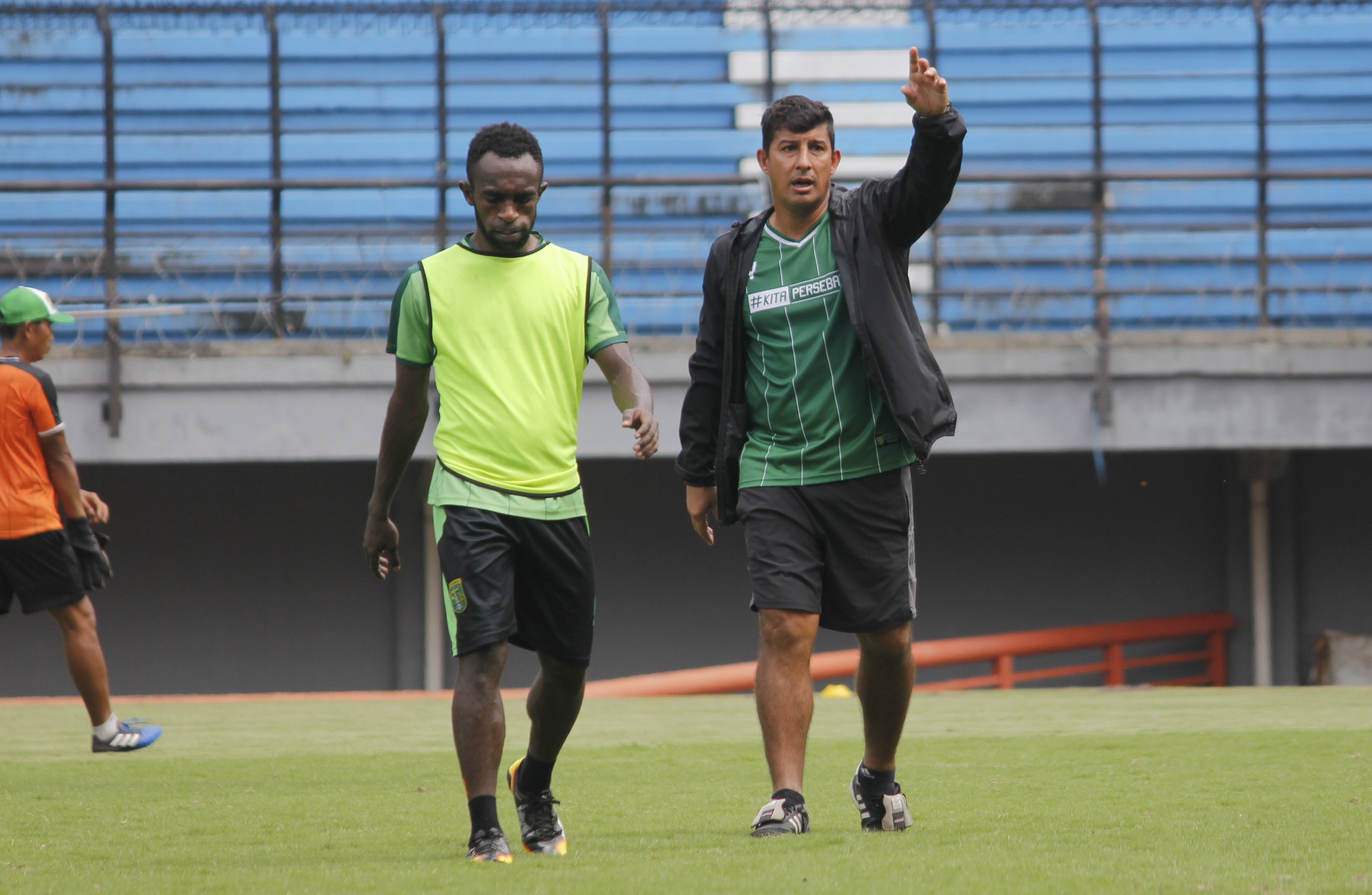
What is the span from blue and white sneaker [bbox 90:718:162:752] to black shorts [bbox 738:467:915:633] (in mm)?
3434

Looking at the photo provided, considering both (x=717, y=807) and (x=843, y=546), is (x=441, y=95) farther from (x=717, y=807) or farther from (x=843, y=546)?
(x=843, y=546)

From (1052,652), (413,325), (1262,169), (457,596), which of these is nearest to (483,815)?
(457,596)

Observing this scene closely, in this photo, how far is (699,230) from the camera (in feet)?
41.4

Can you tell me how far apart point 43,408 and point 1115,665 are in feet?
30.8

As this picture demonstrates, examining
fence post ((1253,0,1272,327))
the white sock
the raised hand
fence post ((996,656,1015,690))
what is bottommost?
fence post ((996,656,1015,690))

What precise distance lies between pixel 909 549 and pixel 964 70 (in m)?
10.6

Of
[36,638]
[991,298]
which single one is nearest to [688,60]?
[991,298]

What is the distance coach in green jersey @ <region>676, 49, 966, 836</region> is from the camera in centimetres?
393

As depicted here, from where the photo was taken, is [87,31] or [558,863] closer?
[558,863]

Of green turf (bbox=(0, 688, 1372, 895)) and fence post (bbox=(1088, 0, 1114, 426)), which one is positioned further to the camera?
fence post (bbox=(1088, 0, 1114, 426))

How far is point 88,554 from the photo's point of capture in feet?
20.9

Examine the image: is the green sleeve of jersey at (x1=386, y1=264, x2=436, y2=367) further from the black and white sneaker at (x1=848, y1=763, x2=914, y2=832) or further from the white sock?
the white sock

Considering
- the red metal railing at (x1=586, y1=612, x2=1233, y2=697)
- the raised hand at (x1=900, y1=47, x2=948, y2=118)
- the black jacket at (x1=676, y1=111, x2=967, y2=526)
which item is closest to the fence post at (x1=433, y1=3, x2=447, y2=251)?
the red metal railing at (x1=586, y1=612, x2=1233, y2=697)

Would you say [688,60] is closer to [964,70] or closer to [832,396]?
[964,70]
